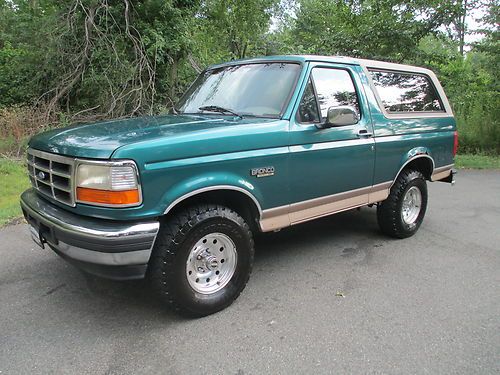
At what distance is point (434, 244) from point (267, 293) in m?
2.37

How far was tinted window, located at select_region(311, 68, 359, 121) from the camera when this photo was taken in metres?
3.91

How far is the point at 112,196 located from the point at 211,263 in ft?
3.20

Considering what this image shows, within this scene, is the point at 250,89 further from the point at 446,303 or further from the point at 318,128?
the point at 446,303

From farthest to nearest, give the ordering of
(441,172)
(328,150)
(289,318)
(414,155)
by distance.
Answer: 1. (441,172)
2. (414,155)
3. (328,150)
4. (289,318)

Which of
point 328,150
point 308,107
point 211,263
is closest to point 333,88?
point 308,107

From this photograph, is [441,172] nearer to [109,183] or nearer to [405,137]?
[405,137]

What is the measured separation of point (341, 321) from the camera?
3.19m

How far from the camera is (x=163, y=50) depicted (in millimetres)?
10859

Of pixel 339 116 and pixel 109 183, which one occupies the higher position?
pixel 339 116

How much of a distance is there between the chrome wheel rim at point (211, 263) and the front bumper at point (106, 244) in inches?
16.3

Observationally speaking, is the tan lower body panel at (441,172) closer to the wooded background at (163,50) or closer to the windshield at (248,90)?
the windshield at (248,90)

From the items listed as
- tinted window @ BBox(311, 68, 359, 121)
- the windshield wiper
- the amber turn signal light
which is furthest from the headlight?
tinted window @ BBox(311, 68, 359, 121)

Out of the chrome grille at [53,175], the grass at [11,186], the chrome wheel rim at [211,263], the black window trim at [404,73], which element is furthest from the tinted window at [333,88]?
the grass at [11,186]

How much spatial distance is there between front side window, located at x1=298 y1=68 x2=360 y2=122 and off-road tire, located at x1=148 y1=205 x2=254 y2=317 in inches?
45.8
